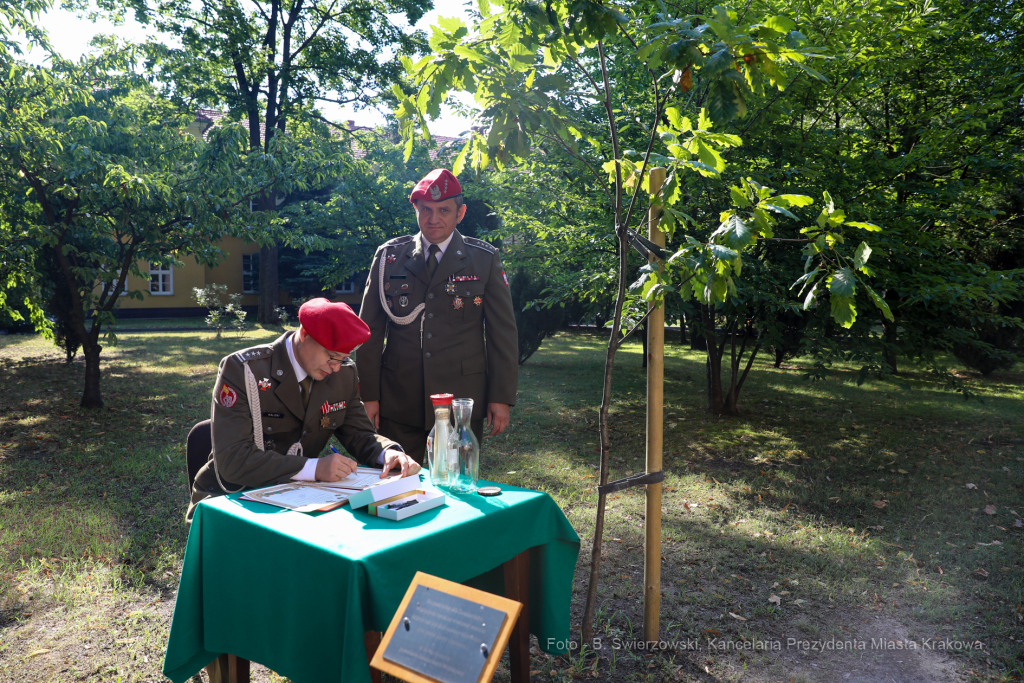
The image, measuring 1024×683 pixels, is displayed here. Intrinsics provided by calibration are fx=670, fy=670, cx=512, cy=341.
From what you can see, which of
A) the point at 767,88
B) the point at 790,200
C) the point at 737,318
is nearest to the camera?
the point at 790,200

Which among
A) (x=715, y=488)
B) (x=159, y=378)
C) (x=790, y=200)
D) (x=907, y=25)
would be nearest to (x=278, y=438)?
(x=790, y=200)

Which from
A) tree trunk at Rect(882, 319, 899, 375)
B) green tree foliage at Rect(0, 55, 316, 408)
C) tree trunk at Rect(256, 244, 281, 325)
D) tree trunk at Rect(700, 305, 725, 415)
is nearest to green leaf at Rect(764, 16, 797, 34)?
tree trunk at Rect(882, 319, 899, 375)

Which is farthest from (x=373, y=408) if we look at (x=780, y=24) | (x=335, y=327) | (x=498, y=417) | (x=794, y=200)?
(x=780, y=24)

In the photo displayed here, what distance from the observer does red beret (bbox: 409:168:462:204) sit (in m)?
2.97

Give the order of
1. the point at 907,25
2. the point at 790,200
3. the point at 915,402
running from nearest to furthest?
the point at 790,200
the point at 907,25
the point at 915,402

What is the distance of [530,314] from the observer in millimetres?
12523

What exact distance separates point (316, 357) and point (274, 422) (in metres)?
0.30

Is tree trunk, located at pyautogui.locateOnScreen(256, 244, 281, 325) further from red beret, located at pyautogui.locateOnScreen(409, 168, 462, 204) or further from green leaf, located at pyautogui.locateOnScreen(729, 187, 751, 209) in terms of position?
green leaf, located at pyautogui.locateOnScreen(729, 187, 751, 209)

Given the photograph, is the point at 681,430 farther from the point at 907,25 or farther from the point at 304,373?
the point at 304,373

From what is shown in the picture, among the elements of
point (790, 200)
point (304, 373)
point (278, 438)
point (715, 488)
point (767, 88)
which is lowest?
point (715, 488)

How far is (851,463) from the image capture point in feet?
20.5

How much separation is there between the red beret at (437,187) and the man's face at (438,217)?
46mm

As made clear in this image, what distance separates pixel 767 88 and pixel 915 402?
235 inches

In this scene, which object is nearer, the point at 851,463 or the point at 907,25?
the point at 907,25
